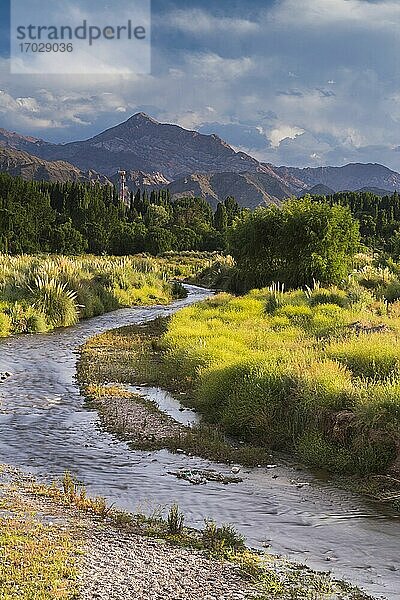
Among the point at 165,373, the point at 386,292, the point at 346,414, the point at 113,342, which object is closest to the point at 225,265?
the point at 386,292

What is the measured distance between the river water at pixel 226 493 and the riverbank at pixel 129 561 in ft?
1.57

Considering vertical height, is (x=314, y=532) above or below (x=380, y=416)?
below

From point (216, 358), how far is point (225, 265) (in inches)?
1638

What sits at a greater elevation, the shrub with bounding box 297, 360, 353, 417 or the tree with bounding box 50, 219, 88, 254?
the tree with bounding box 50, 219, 88, 254

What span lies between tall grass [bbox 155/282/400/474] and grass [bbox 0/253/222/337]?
8446mm

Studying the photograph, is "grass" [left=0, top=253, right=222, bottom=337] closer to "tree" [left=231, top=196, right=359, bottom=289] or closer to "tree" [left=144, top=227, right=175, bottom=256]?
"tree" [left=231, top=196, right=359, bottom=289]

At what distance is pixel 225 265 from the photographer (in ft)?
188

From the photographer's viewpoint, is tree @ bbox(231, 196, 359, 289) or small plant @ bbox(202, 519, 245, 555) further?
tree @ bbox(231, 196, 359, 289)

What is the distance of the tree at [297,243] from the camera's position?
33.1 metres

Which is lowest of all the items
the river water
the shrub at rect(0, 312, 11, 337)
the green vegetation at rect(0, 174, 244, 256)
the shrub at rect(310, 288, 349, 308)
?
the river water

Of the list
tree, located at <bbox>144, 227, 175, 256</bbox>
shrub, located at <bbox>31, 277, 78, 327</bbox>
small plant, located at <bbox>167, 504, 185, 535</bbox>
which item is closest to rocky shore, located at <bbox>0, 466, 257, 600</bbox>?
small plant, located at <bbox>167, 504, 185, 535</bbox>

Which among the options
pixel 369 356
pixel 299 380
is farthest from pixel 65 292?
pixel 299 380

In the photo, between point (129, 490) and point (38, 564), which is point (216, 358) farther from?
point (38, 564)

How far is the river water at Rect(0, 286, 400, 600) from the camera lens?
7.42 m
